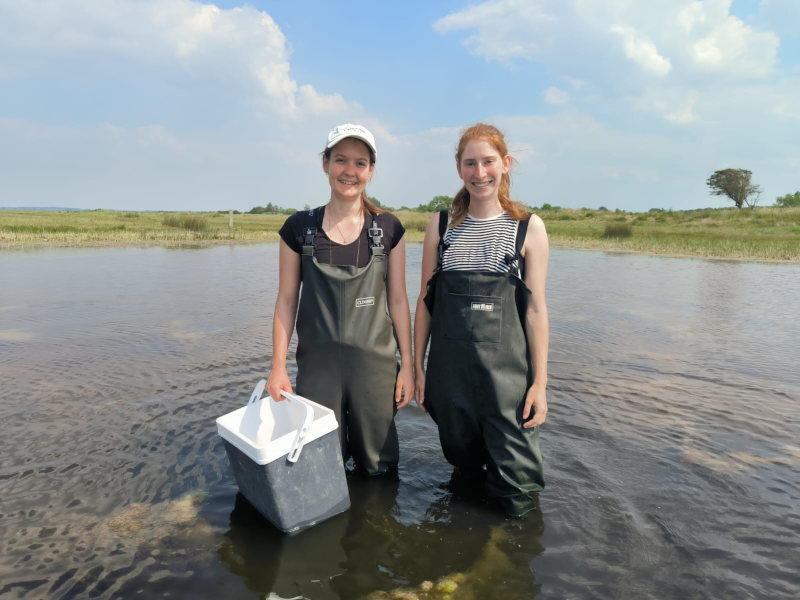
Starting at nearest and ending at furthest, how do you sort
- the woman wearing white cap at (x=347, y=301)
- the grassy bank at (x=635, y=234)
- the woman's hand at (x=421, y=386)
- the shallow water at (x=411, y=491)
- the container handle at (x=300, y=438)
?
the container handle at (x=300, y=438) < the shallow water at (x=411, y=491) < the woman wearing white cap at (x=347, y=301) < the woman's hand at (x=421, y=386) < the grassy bank at (x=635, y=234)

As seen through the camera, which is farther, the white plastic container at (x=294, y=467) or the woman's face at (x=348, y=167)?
the woman's face at (x=348, y=167)

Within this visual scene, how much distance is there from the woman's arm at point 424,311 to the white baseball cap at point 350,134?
0.57m

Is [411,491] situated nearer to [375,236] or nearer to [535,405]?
[535,405]

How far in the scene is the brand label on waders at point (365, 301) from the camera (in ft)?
9.82

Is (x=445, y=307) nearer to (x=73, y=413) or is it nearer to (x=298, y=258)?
(x=298, y=258)

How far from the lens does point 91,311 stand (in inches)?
370

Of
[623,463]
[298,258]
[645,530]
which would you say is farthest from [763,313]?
[298,258]

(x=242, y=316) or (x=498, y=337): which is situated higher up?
(x=498, y=337)

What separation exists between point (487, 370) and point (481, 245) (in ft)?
2.30

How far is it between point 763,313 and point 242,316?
32.9 ft

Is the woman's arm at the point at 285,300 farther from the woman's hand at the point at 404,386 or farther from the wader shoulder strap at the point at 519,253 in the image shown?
the wader shoulder strap at the point at 519,253

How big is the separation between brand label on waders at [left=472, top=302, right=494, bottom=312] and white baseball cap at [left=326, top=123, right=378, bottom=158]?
41.9 inches

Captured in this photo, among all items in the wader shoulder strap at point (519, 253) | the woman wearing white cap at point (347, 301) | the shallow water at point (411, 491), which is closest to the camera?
the shallow water at point (411, 491)

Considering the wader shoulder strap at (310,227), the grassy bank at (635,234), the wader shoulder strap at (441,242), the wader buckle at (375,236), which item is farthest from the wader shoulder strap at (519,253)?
the grassy bank at (635,234)
